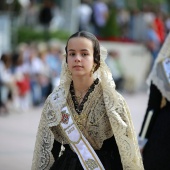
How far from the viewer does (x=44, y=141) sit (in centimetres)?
446

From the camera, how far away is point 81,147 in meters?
4.34

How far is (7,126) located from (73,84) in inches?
292

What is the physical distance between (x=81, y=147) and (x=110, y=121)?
0.81ft

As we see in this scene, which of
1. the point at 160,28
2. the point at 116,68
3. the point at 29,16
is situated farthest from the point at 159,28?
the point at 29,16

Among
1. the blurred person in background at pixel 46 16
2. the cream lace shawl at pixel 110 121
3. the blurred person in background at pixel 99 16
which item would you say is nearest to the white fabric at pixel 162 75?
the cream lace shawl at pixel 110 121

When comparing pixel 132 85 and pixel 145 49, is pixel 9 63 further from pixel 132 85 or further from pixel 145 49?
pixel 145 49

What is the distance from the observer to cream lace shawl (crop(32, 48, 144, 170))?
4.29 metres

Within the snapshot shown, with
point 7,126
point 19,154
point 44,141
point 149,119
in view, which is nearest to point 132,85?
point 7,126

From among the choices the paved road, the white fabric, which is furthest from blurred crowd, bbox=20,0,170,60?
the white fabric

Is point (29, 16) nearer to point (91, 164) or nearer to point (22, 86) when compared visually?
point (22, 86)

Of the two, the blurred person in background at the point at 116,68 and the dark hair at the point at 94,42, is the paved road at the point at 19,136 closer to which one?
the blurred person in background at the point at 116,68

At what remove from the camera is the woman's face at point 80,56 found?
4.30 m

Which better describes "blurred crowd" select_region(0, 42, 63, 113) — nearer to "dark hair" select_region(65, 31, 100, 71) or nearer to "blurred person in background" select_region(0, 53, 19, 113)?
"blurred person in background" select_region(0, 53, 19, 113)

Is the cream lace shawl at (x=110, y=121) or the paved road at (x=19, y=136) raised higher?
the paved road at (x=19, y=136)
